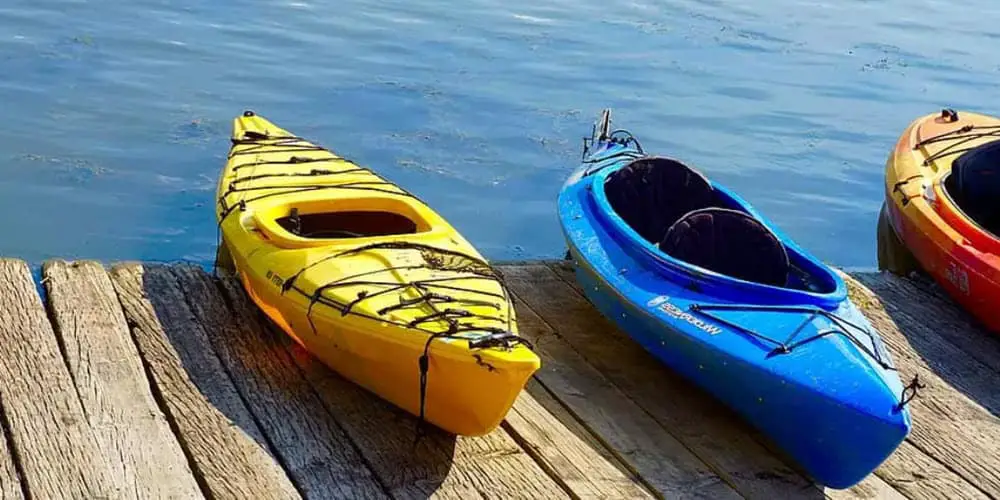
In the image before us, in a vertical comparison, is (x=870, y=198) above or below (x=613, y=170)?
below

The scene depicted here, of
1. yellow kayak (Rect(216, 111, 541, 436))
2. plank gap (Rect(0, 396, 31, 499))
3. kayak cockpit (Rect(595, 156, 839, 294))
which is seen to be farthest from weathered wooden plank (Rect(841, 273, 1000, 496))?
plank gap (Rect(0, 396, 31, 499))

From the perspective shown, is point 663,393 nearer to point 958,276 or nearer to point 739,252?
point 739,252

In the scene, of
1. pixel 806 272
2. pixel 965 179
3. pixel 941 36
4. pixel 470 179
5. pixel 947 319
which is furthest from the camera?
pixel 941 36

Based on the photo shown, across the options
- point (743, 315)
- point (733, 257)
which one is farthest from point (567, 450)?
point (733, 257)

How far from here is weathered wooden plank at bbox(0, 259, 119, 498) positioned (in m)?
3.03

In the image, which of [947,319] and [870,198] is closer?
[947,319]

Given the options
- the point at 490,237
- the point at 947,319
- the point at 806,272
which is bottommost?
the point at 490,237

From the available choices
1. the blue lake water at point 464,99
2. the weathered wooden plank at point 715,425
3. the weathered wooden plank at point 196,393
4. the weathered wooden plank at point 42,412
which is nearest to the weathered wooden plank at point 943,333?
the weathered wooden plank at point 715,425

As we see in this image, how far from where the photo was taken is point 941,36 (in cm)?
1287

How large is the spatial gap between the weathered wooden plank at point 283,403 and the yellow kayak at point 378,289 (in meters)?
0.12

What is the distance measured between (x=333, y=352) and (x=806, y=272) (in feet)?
5.80

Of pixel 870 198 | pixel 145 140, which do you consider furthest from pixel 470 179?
pixel 870 198

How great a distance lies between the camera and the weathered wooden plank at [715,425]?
11.4ft

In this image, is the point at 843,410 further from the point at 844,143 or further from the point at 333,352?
the point at 844,143
